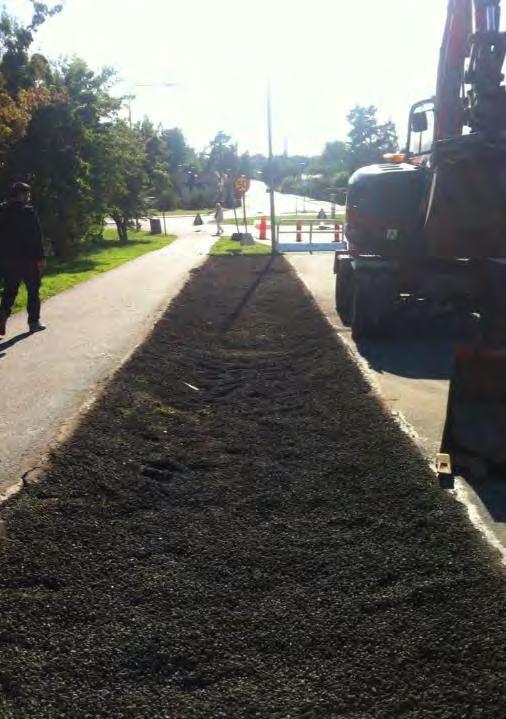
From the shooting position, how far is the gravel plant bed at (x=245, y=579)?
2.74m

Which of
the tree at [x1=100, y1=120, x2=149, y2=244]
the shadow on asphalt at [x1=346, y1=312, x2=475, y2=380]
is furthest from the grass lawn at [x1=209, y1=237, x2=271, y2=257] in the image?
the shadow on asphalt at [x1=346, y1=312, x2=475, y2=380]

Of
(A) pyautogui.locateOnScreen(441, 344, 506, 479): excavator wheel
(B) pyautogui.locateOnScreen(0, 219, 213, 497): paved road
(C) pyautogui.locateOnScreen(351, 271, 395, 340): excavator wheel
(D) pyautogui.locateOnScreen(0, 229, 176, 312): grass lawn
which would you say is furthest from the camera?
(D) pyautogui.locateOnScreen(0, 229, 176, 312): grass lawn

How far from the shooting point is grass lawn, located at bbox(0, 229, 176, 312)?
1414 cm

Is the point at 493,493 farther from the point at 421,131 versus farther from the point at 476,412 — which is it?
the point at 421,131

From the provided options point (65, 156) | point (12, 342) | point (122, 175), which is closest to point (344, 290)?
point (12, 342)

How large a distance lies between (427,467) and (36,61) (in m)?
17.5

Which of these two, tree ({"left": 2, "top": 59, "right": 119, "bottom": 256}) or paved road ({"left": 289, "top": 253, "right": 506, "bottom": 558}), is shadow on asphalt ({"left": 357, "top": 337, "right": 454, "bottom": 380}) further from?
tree ({"left": 2, "top": 59, "right": 119, "bottom": 256})

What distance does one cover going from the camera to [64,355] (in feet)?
27.1

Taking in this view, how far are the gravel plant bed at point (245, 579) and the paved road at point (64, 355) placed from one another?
A: 37 centimetres

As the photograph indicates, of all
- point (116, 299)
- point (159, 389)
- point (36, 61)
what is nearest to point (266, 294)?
point (116, 299)

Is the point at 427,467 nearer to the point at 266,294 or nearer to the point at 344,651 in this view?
the point at 344,651

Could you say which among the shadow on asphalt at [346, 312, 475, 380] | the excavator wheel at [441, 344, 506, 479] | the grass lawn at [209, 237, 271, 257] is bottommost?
the grass lawn at [209, 237, 271, 257]

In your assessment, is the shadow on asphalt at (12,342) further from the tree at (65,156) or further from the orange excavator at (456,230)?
the tree at (65,156)

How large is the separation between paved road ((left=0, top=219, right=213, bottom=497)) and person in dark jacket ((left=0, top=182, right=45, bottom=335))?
68 centimetres
